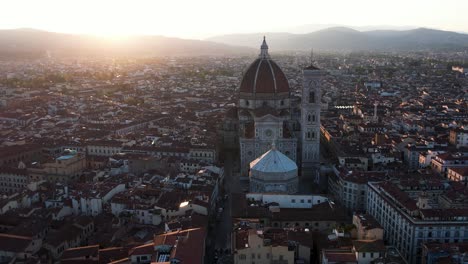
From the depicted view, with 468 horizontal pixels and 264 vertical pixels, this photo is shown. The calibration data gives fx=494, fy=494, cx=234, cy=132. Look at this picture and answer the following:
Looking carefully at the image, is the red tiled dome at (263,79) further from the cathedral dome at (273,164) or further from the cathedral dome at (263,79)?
the cathedral dome at (273,164)

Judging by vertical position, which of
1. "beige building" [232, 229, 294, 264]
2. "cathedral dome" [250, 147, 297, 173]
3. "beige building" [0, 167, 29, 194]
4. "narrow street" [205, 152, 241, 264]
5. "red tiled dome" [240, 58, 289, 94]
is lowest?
"narrow street" [205, 152, 241, 264]

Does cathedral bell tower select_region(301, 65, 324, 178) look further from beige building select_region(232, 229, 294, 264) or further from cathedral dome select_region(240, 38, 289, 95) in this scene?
beige building select_region(232, 229, 294, 264)

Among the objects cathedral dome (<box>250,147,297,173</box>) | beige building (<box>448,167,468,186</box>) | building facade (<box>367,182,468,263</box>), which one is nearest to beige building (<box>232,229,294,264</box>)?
building facade (<box>367,182,468,263</box>)

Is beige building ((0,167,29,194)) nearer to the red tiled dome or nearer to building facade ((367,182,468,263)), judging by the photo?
the red tiled dome

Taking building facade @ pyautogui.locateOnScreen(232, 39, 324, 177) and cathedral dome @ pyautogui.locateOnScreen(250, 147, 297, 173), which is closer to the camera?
cathedral dome @ pyautogui.locateOnScreen(250, 147, 297, 173)

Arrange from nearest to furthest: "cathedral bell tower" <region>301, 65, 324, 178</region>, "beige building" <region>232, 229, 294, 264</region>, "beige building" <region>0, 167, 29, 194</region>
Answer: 1. "beige building" <region>232, 229, 294, 264</region>
2. "beige building" <region>0, 167, 29, 194</region>
3. "cathedral bell tower" <region>301, 65, 324, 178</region>

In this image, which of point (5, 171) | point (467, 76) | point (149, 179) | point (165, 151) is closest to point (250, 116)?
Result: point (165, 151)

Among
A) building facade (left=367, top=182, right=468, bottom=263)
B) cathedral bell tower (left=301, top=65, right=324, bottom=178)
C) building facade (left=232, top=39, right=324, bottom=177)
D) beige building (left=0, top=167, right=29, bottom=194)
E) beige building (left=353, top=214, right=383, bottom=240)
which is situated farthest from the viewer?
building facade (left=232, top=39, right=324, bottom=177)

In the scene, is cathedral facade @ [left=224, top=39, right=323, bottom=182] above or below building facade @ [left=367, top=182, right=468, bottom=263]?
above

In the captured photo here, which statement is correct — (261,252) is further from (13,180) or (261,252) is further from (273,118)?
(13,180)
